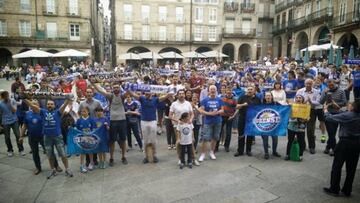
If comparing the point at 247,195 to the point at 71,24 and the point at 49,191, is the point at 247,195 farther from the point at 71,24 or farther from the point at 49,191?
the point at 71,24

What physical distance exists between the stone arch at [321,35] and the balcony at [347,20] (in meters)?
3.00

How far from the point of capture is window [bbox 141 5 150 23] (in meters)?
36.9

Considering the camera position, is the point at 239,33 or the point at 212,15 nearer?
the point at 212,15

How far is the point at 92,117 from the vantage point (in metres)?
7.20

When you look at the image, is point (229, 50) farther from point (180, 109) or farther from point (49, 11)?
point (180, 109)

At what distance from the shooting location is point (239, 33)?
41875mm

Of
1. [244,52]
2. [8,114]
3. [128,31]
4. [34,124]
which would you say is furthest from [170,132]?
[244,52]

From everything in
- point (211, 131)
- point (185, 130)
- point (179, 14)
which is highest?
point (179, 14)

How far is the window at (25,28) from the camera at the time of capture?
3316 cm

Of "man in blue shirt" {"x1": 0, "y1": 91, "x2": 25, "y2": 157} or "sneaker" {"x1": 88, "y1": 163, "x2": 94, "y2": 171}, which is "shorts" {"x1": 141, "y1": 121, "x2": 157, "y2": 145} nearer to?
"sneaker" {"x1": 88, "y1": 163, "x2": 94, "y2": 171}

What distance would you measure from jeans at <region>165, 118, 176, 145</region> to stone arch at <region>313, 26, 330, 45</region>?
1170 inches

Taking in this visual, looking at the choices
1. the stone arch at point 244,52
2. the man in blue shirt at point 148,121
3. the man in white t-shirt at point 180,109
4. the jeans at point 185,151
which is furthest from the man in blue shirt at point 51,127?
the stone arch at point 244,52

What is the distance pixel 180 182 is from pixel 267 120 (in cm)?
301

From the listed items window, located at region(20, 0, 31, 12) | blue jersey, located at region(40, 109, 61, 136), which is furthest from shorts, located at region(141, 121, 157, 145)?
window, located at region(20, 0, 31, 12)
